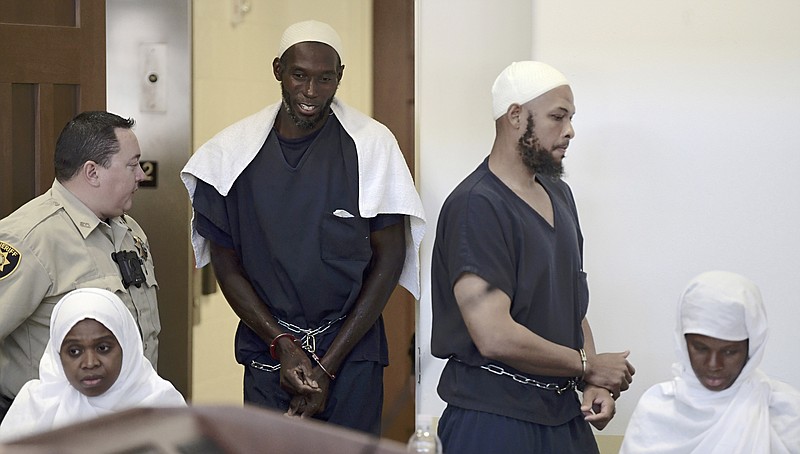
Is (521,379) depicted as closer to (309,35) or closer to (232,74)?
(309,35)

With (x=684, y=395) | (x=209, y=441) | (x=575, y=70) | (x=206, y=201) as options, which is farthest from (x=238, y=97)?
(x=209, y=441)

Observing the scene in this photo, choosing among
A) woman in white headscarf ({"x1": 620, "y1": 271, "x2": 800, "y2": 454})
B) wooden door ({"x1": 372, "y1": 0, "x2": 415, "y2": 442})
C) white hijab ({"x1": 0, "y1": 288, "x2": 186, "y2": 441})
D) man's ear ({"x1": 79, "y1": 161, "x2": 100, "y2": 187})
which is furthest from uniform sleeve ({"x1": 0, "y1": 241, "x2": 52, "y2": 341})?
wooden door ({"x1": 372, "y1": 0, "x2": 415, "y2": 442})

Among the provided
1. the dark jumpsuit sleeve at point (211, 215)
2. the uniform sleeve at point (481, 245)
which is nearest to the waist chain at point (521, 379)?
the uniform sleeve at point (481, 245)

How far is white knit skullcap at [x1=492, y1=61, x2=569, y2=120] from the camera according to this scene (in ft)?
8.20

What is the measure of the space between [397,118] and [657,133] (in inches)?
57.9

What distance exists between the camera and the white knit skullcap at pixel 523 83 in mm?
2498

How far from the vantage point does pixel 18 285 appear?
2621 mm

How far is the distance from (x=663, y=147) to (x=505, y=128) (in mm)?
748

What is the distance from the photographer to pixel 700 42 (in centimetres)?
303

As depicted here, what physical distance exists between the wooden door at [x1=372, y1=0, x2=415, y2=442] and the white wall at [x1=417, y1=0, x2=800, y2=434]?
1.12 metres

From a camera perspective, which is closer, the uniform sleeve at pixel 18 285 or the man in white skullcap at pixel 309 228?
the uniform sleeve at pixel 18 285

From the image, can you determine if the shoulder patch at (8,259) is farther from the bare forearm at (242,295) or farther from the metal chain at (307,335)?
the metal chain at (307,335)

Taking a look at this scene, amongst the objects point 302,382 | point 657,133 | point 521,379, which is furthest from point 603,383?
point 657,133

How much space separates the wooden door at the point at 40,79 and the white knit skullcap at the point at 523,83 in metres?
1.58
